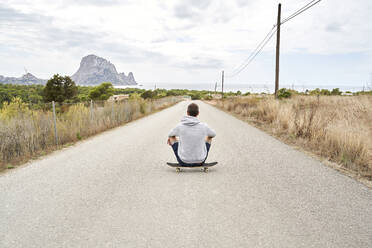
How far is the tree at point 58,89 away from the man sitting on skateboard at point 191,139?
74.8 metres

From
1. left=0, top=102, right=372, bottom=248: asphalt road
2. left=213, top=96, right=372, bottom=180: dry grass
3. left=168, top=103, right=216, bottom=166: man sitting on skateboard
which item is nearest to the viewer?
left=0, top=102, right=372, bottom=248: asphalt road

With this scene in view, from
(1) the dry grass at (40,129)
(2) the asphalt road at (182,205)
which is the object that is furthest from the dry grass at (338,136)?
(1) the dry grass at (40,129)

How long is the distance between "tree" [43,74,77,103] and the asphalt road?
74416mm

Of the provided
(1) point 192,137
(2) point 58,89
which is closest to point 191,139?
(1) point 192,137

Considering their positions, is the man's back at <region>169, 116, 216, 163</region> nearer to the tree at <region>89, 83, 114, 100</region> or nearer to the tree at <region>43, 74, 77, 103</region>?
the tree at <region>43, 74, 77, 103</region>

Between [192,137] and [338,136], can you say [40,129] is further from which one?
[338,136]

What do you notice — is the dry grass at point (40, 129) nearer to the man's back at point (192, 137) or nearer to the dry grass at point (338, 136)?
the man's back at point (192, 137)

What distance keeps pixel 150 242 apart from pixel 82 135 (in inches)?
360

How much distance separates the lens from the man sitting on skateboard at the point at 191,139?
5328mm

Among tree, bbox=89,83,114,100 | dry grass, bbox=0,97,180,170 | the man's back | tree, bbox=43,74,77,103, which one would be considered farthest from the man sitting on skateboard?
tree, bbox=89,83,114,100

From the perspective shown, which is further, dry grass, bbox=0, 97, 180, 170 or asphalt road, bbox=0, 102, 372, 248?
dry grass, bbox=0, 97, 180, 170

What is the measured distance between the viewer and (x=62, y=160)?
6812mm

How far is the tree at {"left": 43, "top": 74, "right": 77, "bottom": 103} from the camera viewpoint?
7200 cm

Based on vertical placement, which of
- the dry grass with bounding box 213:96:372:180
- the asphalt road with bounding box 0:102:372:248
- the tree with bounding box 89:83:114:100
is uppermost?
A: the tree with bounding box 89:83:114:100
